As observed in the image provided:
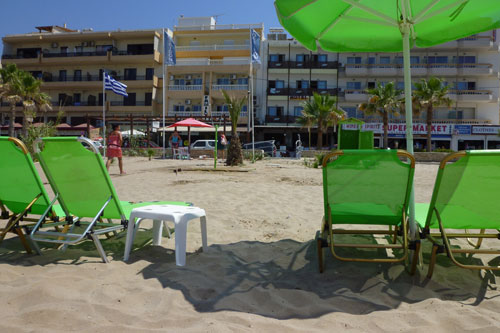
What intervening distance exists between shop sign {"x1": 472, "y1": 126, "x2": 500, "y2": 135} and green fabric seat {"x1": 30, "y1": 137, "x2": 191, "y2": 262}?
3605cm

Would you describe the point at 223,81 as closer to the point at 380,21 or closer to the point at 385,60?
the point at 385,60

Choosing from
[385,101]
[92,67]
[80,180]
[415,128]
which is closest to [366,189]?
[80,180]

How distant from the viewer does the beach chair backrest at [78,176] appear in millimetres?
3037

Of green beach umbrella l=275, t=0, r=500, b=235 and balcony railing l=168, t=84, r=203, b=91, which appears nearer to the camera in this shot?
green beach umbrella l=275, t=0, r=500, b=235

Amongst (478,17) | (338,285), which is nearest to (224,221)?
(338,285)

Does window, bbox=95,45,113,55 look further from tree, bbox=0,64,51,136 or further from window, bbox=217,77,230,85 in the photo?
tree, bbox=0,64,51,136

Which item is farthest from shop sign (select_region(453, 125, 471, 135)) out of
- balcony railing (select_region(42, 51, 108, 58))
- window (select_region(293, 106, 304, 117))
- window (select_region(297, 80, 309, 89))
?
balcony railing (select_region(42, 51, 108, 58))

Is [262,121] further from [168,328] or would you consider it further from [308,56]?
[168,328]

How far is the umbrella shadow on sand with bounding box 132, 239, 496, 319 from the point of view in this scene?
2.34m

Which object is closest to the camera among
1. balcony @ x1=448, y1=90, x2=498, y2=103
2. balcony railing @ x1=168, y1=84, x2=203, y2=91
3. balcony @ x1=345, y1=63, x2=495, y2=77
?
balcony @ x1=448, y1=90, x2=498, y2=103

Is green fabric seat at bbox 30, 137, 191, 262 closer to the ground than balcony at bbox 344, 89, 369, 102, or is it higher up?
closer to the ground

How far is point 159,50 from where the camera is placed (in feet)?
135

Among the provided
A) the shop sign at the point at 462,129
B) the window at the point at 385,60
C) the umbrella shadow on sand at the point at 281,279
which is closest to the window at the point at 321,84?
the window at the point at 385,60

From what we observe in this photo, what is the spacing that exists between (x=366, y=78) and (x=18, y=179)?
4025 cm
